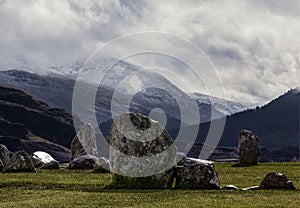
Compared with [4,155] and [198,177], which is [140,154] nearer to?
[198,177]

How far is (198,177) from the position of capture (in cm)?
3484

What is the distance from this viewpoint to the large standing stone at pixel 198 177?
34.5m

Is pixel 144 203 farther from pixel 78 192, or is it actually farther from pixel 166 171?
pixel 166 171

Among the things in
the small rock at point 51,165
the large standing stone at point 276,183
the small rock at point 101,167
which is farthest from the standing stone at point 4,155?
the large standing stone at point 276,183

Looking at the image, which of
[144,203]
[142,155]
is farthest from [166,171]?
[144,203]

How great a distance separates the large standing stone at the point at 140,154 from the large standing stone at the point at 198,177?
1184 millimetres

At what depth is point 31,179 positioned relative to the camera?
4047 centimetres

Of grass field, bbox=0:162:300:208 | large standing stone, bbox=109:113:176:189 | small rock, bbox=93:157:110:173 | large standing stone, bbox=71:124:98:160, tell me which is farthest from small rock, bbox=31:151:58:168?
large standing stone, bbox=109:113:176:189

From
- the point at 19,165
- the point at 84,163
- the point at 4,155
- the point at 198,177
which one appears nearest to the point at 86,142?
the point at 84,163

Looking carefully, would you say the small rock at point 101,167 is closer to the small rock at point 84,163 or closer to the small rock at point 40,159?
the small rock at point 84,163

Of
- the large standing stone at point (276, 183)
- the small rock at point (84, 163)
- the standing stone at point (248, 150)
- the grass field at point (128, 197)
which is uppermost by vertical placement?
the standing stone at point (248, 150)

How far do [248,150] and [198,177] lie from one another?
32599mm

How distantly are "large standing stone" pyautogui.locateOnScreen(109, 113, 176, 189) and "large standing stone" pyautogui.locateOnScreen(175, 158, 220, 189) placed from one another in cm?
118

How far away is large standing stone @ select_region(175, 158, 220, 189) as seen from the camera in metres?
34.5
